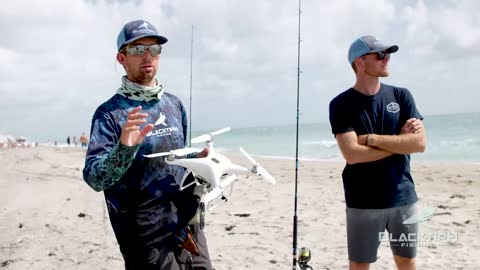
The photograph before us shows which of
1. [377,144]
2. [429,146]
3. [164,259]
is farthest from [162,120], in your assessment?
[429,146]

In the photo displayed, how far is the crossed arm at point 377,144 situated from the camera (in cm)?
326

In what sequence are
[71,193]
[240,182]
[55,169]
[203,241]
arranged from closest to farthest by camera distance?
[203,241] → [71,193] → [240,182] → [55,169]

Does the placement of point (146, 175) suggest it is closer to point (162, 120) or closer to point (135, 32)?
point (162, 120)

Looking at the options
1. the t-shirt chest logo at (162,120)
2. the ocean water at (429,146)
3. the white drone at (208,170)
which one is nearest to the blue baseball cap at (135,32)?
the t-shirt chest logo at (162,120)

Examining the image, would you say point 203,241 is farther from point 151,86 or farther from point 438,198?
point 438,198

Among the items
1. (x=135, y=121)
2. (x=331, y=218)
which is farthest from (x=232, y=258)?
(x=135, y=121)

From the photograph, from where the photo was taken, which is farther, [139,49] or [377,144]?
[377,144]

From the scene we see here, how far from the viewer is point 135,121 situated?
2.08 meters

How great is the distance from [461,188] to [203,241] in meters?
9.94

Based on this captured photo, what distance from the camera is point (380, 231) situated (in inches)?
135

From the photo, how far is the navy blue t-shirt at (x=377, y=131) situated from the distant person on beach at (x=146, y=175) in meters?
1.38

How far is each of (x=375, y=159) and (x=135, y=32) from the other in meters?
1.93

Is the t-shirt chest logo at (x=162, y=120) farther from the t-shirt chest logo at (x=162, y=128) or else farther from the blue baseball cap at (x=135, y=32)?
the blue baseball cap at (x=135, y=32)

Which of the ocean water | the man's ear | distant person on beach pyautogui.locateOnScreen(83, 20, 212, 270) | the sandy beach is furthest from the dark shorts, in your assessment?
the sandy beach
